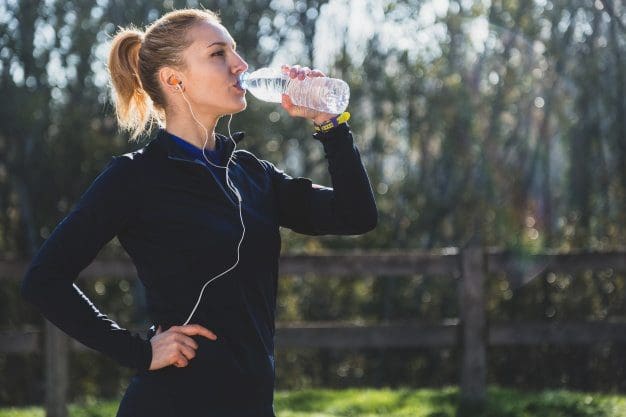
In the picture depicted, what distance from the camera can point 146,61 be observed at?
2480 mm

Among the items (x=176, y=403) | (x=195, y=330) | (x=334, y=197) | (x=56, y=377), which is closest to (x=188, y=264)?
(x=195, y=330)

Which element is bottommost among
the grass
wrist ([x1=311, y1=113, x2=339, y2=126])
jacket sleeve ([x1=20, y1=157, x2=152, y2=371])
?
the grass

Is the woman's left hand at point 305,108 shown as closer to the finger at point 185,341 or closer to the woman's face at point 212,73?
the woman's face at point 212,73

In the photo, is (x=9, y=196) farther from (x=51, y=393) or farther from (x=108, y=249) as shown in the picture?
(x=51, y=393)

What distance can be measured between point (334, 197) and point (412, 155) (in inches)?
305

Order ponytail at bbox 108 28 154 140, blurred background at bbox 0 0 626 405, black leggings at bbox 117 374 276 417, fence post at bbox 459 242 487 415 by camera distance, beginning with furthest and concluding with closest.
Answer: blurred background at bbox 0 0 626 405 < fence post at bbox 459 242 487 415 < ponytail at bbox 108 28 154 140 < black leggings at bbox 117 374 276 417

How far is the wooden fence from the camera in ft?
20.0

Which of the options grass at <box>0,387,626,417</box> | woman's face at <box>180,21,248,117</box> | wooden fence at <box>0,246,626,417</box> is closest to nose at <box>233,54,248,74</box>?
woman's face at <box>180,21,248,117</box>

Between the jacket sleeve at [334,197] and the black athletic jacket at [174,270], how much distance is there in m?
0.25

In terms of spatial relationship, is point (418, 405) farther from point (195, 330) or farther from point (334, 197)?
point (195, 330)

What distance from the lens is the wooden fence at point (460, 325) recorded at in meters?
6.09

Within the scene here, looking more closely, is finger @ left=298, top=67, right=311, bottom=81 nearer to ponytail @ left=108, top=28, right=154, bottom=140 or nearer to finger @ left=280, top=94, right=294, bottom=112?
finger @ left=280, top=94, right=294, bottom=112

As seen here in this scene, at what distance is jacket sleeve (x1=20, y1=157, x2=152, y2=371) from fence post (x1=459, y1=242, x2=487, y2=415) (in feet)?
13.6

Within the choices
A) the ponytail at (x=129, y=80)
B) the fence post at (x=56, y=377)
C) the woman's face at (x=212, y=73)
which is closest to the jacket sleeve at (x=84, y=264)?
the woman's face at (x=212, y=73)
